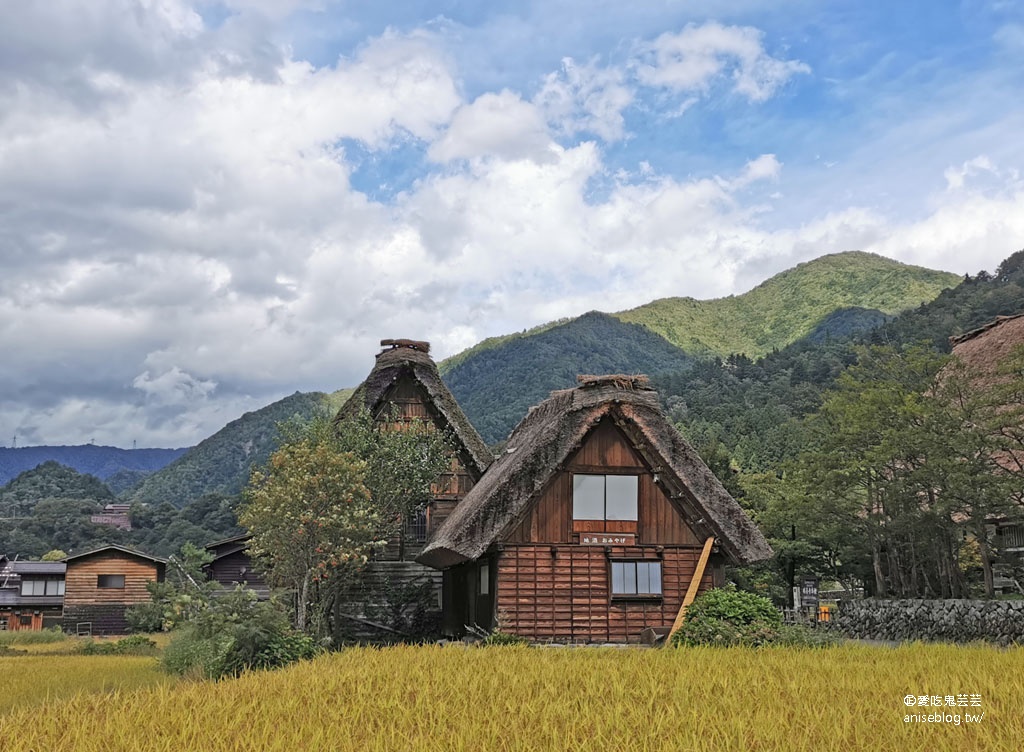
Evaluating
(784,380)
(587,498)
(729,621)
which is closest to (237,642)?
(587,498)

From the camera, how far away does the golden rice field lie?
28.2ft

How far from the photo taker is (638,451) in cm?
2288

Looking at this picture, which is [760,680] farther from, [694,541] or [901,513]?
[901,513]

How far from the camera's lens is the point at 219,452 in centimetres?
14150

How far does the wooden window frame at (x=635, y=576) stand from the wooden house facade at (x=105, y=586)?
3788 centimetres

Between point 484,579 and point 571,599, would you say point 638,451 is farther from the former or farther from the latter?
point 484,579

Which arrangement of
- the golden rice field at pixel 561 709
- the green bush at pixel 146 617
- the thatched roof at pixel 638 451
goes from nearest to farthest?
the golden rice field at pixel 561 709
the thatched roof at pixel 638 451
the green bush at pixel 146 617

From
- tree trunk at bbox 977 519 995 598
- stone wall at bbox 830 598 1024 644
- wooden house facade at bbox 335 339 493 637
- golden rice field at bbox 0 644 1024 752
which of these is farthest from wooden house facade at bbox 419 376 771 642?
golden rice field at bbox 0 644 1024 752

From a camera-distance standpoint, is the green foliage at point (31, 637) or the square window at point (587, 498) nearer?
the square window at point (587, 498)

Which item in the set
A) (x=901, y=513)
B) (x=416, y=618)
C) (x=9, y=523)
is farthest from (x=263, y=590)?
(x=9, y=523)

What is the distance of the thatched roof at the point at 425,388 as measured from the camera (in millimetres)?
29375

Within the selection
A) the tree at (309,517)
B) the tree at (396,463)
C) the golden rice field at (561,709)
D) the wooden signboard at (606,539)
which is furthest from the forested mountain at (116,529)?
the golden rice field at (561,709)

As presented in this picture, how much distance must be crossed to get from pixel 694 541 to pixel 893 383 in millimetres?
8704

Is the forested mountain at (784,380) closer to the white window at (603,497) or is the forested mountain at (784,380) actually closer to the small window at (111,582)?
the small window at (111,582)
